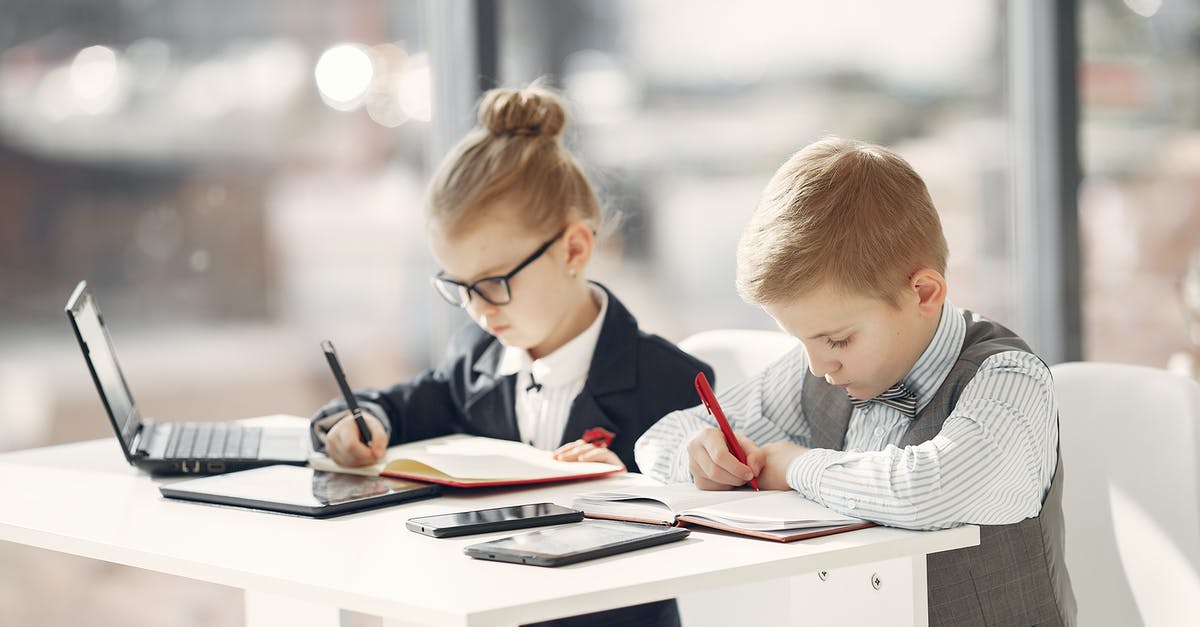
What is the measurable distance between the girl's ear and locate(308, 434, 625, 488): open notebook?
0.28 meters

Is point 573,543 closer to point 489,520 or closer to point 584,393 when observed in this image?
point 489,520

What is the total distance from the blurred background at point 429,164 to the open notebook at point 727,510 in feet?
2.66

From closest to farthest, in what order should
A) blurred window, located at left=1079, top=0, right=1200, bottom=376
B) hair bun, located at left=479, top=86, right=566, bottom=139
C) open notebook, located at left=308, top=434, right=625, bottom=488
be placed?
open notebook, located at left=308, top=434, right=625, bottom=488
hair bun, located at left=479, top=86, right=566, bottom=139
blurred window, located at left=1079, top=0, right=1200, bottom=376

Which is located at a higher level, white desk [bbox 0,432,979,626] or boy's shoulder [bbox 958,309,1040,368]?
boy's shoulder [bbox 958,309,1040,368]

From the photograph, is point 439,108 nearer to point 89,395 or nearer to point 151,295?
point 151,295

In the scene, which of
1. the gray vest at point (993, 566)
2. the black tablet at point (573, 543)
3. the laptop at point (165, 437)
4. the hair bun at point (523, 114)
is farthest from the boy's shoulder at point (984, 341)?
the laptop at point (165, 437)

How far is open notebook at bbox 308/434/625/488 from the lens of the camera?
151 centimetres

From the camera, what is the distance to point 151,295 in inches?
92.3

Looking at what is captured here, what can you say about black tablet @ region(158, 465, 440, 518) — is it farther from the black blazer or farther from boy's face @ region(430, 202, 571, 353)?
boy's face @ region(430, 202, 571, 353)

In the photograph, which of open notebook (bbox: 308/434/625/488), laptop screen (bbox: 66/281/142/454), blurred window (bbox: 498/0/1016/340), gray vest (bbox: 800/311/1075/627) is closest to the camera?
gray vest (bbox: 800/311/1075/627)

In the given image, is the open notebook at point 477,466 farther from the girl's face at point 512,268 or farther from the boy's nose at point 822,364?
the boy's nose at point 822,364

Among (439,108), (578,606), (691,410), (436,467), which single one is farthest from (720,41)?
(578,606)

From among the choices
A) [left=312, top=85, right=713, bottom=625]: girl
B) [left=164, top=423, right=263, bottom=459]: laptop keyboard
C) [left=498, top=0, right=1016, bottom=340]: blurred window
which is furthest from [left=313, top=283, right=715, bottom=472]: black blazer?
[left=498, top=0, right=1016, bottom=340]: blurred window

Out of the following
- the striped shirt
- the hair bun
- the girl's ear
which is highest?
the hair bun
